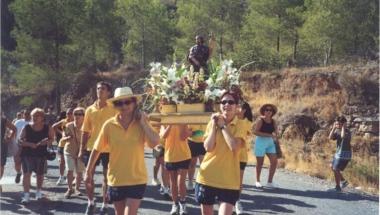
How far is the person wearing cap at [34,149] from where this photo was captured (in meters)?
8.80

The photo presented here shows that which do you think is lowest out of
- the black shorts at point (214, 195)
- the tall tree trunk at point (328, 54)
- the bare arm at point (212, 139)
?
the black shorts at point (214, 195)

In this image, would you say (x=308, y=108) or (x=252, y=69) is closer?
(x=308, y=108)

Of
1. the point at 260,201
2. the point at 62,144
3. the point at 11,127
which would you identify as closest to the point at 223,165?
the point at 260,201

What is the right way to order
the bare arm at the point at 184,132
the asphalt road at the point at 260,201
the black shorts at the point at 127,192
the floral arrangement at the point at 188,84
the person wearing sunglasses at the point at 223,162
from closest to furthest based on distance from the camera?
1. the person wearing sunglasses at the point at 223,162
2. the black shorts at the point at 127,192
3. the floral arrangement at the point at 188,84
4. the bare arm at the point at 184,132
5. the asphalt road at the point at 260,201

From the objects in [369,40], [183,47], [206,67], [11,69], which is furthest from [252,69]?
[206,67]

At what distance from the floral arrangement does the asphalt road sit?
2.02 meters

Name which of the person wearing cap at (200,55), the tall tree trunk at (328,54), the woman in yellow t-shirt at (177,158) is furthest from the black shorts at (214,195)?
the tall tree trunk at (328,54)

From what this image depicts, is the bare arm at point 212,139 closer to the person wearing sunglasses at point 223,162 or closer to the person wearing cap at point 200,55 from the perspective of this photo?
the person wearing sunglasses at point 223,162

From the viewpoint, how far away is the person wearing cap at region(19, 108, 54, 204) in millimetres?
8797

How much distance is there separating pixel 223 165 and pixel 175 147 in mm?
2205

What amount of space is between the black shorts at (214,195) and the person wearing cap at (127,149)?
600mm

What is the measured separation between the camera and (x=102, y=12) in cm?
3781

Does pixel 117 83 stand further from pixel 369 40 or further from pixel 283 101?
pixel 369 40

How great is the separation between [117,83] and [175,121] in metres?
31.1
